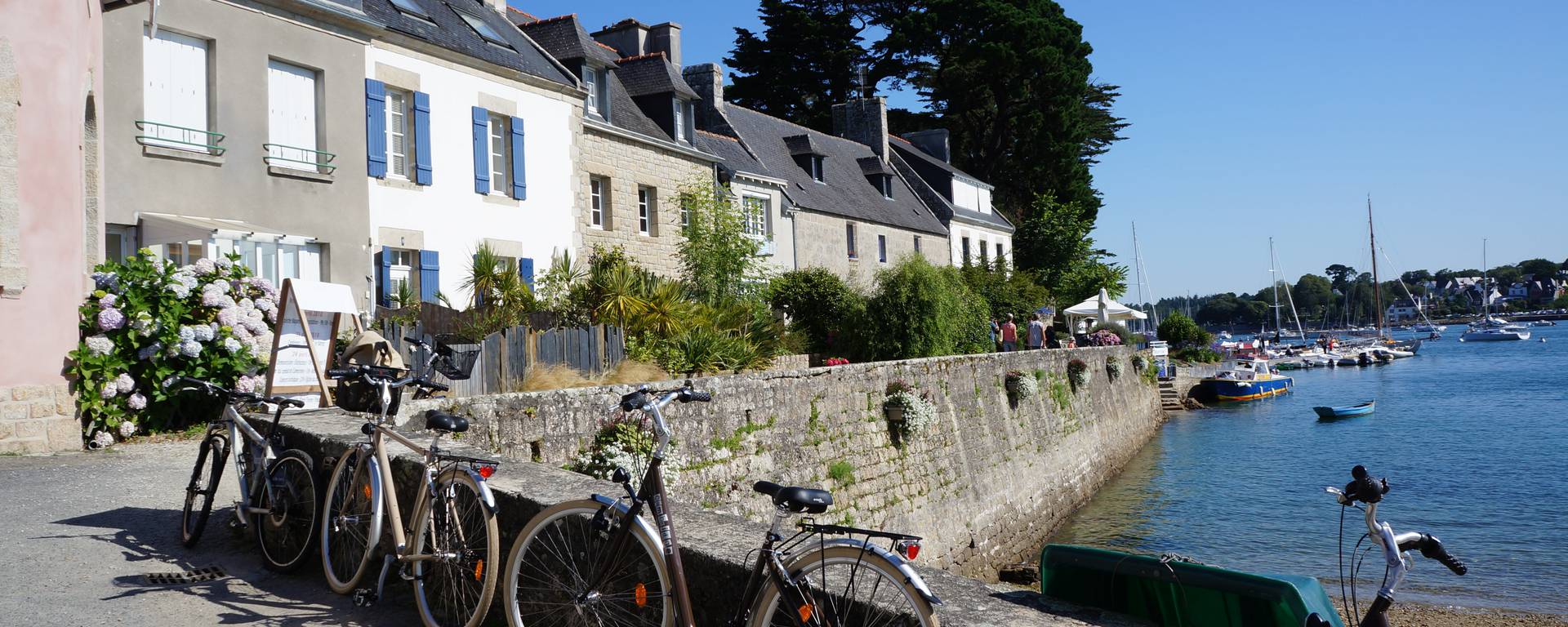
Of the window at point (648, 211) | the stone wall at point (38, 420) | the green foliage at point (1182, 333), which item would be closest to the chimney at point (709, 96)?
the window at point (648, 211)

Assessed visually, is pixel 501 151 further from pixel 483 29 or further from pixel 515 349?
pixel 515 349

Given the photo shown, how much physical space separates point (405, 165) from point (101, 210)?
487 cm

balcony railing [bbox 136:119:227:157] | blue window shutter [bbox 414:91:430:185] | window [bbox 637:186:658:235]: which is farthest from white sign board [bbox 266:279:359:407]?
window [bbox 637:186:658:235]

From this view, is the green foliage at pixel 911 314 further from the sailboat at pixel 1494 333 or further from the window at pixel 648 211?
the sailboat at pixel 1494 333

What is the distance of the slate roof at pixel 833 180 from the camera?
29500 millimetres

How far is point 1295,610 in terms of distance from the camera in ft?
17.7

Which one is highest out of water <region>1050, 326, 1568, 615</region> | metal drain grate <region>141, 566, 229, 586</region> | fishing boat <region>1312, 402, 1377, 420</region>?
metal drain grate <region>141, 566, 229, 586</region>

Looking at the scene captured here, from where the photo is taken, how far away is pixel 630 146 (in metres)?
21.2

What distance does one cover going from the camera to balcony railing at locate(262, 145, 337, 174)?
13.5m

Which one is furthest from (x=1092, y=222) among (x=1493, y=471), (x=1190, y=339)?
(x=1493, y=471)

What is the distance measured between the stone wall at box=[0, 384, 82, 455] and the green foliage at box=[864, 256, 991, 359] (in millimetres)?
14216

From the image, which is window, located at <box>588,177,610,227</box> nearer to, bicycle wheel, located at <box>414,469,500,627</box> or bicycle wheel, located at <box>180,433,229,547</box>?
bicycle wheel, located at <box>180,433,229,547</box>

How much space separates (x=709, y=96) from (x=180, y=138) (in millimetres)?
17128

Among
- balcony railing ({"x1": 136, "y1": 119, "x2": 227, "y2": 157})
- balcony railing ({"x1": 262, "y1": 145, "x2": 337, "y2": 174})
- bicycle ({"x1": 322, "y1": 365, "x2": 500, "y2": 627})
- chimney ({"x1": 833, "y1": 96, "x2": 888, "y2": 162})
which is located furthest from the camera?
chimney ({"x1": 833, "y1": 96, "x2": 888, "y2": 162})
